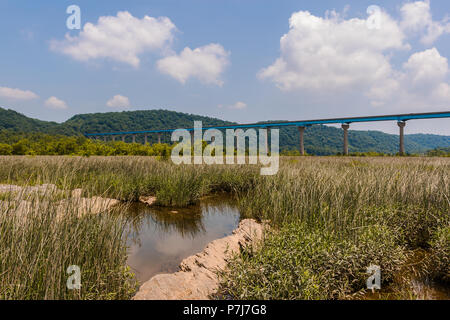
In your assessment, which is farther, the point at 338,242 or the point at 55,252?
the point at 338,242

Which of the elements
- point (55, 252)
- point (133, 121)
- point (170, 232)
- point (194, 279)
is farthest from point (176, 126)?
point (55, 252)

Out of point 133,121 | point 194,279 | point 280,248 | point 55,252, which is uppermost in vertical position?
point 133,121

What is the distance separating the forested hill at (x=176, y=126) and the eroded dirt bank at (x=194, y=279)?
196 feet

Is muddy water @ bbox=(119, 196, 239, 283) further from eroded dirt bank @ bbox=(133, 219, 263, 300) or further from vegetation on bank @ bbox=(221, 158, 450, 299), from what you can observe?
vegetation on bank @ bbox=(221, 158, 450, 299)

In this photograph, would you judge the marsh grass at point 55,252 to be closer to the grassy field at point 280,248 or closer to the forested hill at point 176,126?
the grassy field at point 280,248

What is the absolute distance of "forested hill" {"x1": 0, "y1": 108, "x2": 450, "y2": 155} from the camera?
63922 mm

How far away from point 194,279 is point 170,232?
8.34 ft

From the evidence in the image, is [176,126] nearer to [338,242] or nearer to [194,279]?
[194,279]

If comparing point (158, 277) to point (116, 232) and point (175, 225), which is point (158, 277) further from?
point (175, 225)

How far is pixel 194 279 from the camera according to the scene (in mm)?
2959

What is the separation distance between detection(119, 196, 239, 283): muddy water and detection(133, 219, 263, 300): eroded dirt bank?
0.70 metres

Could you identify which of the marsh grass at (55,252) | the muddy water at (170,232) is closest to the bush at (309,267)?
the marsh grass at (55,252)

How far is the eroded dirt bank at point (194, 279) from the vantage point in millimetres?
2596
